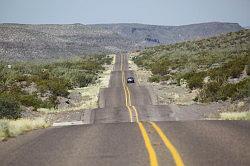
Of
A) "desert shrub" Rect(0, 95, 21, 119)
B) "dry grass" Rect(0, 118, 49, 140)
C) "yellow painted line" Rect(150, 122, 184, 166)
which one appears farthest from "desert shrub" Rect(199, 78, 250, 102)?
"yellow painted line" Rect(150, 122, 184, 166)

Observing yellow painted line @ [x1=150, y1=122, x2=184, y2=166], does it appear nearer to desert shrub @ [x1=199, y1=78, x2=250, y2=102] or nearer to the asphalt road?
the asphalt road

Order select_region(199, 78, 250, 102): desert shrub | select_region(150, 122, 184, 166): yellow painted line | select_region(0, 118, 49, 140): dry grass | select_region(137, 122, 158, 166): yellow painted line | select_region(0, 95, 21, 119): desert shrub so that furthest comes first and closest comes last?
select_region(199, 78, 250, 102): desert shrub → select_region(0, 95, 21, 119): desert shrub → select_region(0, 118, 49, 140): dry grass → select_region(137, 122, 158, 166): yellow painted line → select_region(150, 122, 184, 166): yellow painted line

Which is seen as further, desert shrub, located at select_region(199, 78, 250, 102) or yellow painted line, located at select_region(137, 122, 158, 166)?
desert shrub, located at select_region(199, 78, 250, 102)

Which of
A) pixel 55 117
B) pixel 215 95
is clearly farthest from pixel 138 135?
pixel 215 95

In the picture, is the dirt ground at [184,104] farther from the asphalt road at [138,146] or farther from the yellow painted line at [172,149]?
the yellow painted line at [172,149]

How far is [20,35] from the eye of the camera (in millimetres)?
195125

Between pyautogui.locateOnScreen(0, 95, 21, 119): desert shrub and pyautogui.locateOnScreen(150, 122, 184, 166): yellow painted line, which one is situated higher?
pyautogui.locateOnScreen(150, 122, 184, 166): yellow painted line

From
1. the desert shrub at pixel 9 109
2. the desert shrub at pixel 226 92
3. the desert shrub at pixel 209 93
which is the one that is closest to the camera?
the desert shrub at pixel 9 109

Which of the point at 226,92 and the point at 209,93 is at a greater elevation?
the point at 226,92

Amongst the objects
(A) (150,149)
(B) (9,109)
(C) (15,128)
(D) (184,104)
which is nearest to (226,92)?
(D) (184,104)

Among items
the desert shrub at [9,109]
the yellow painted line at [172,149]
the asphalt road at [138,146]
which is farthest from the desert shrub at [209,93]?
the yellow painted line at [172,149]

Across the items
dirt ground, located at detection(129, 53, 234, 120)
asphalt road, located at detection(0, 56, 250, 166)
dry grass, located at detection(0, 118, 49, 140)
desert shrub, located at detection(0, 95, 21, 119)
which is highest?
asphalt road, located at detection(0, 56, 250, 166)

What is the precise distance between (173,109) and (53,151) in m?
22.6

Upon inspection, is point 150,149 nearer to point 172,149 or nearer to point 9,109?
point 172,149
